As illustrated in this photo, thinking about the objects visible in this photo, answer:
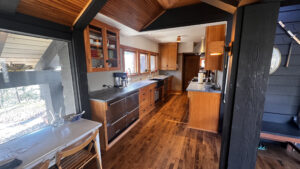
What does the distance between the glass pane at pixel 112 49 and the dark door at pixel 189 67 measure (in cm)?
407

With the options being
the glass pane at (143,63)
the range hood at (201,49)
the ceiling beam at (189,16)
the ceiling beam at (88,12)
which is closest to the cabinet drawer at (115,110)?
the ceiling beam at (88,12)

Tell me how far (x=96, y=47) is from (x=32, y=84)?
110cm

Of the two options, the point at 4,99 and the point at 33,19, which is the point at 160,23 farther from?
the point at 4,99

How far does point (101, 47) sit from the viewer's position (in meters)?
2.17

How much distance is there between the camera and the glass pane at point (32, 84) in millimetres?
1123

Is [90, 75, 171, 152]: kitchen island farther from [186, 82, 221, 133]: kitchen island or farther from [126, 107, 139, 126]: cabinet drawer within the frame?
[186, 82, 221, 133]: kitchen island

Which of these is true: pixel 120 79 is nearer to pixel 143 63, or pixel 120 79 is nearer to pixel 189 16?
pixel 143 63

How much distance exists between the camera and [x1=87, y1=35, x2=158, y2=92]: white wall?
232 cm

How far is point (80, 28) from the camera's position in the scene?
1.57m

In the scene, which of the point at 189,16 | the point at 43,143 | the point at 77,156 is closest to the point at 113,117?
the point at 77,156

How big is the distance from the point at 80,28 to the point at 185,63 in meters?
5.27

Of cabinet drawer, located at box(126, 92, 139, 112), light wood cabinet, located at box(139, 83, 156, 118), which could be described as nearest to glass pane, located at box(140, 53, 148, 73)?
light wood cabinet, located at box(139, 83, 156, 118)

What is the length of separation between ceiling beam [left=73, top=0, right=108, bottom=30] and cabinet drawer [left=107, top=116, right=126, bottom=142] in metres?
1.58

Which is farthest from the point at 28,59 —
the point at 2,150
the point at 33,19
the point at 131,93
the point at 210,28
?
the point at 210,28
